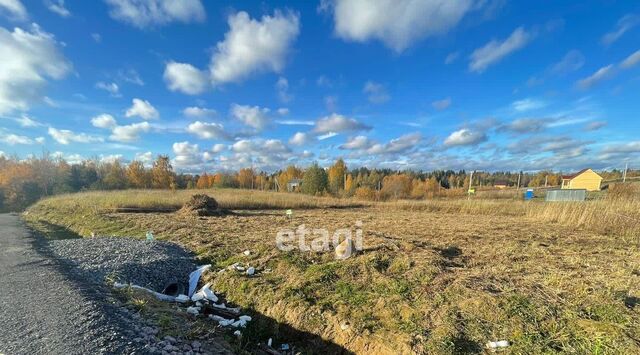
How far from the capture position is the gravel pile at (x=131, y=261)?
239 inches

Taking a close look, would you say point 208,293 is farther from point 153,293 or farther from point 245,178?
point 245,178

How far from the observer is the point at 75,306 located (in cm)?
406

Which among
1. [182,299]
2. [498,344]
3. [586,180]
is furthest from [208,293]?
[586,180]

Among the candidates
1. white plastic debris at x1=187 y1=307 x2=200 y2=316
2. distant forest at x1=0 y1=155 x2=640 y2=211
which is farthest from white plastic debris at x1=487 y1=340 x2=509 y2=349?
distant forest at x1=0 y1=155 x2=640 y2=211

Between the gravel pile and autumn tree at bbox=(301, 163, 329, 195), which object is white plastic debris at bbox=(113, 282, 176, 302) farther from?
autumn tree at bbox=(301, 163, 329, 195)

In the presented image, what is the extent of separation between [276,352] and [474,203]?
1763 cm

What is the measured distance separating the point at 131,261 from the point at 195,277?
183cm

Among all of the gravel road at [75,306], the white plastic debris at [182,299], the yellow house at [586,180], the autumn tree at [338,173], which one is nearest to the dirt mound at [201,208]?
the gravel road at [75,306]

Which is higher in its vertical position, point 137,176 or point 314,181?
point 314,181

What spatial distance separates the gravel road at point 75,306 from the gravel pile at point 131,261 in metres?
0.02

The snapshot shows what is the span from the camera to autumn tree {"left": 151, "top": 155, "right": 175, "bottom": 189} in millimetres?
53250

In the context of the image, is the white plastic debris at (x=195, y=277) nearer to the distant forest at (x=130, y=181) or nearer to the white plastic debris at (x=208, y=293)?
the white plastic debris at (x=208, y=293)

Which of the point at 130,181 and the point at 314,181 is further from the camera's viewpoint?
the point at 130,181

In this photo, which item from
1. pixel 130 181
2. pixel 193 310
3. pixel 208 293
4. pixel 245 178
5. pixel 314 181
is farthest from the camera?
pixel 245 178
